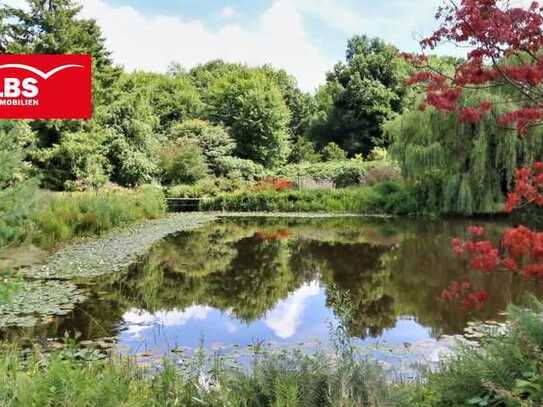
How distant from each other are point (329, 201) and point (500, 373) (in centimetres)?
1757

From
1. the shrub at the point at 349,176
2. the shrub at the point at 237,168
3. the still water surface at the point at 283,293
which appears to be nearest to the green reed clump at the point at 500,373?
the still water surface at the point at 283,293

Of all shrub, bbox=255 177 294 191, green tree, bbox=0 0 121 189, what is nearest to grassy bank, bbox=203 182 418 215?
shrub, bbox=255 177 294 191

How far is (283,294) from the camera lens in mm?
7516

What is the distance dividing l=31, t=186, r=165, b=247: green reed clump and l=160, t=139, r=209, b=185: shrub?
26.0ft

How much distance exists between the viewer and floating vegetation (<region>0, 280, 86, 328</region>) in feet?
18.5

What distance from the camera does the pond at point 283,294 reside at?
5488 millimetres

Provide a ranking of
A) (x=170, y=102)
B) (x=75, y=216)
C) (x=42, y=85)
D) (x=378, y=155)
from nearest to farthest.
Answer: (x=75, y=216) < (x=42, y=85) < (x=378, y=155) < (x=170, y=102)

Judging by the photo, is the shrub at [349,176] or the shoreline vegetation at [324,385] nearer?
the shoreline vegetation at [324,385]

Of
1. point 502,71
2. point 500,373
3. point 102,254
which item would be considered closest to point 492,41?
point 502,71

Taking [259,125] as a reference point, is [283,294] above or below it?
below

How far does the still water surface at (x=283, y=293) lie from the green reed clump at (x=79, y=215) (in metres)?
1.87

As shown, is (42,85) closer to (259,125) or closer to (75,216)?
(75,216)

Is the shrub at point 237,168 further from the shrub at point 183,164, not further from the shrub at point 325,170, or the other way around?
the shrub at point 183,164

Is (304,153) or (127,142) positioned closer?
(127,142)
